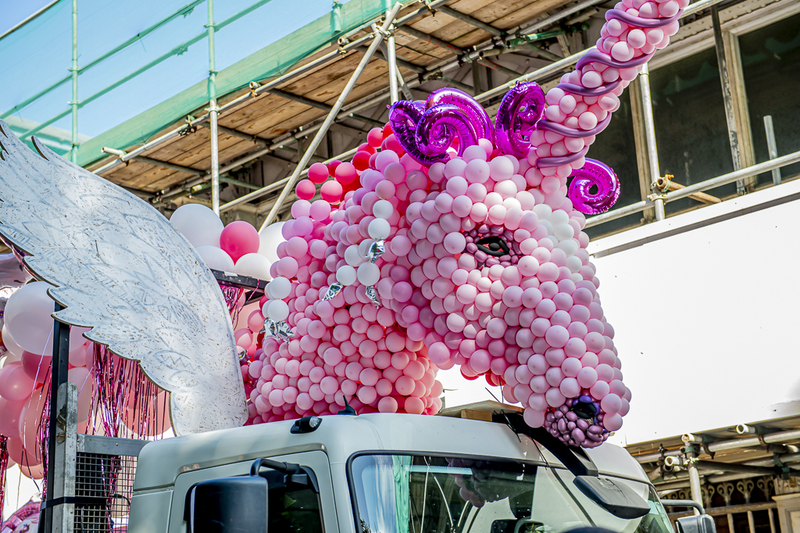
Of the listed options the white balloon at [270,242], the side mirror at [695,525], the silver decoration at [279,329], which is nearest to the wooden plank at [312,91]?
the white balloon at [270,242]

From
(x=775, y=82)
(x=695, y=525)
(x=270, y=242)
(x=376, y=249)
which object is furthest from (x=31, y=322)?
(x=775, y=82)

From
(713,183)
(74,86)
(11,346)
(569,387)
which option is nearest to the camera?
(569,387)

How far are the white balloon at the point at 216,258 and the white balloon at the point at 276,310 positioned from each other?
714mm

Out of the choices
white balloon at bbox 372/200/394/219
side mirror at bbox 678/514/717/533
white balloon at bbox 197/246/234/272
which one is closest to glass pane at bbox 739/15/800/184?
side mirror at bbox 678/514/717/533

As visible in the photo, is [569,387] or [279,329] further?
[279,329]

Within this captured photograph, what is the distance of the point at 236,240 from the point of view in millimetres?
4562

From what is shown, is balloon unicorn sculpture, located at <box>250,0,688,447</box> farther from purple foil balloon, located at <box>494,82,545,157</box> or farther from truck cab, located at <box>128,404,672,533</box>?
truck cab, located at <box>128,404,672,533</box>

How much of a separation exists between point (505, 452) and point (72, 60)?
8.69m

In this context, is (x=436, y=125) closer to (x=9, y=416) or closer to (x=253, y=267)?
(x=253, y=267)

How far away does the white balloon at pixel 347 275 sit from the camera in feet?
10.7

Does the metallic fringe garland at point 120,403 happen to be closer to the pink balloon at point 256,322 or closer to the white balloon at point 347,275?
the pink balloon at point 256,322

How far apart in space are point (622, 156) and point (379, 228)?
611 centimetres

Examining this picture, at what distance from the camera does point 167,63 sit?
905cm

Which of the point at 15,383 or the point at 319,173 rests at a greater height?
the point at 319,173
